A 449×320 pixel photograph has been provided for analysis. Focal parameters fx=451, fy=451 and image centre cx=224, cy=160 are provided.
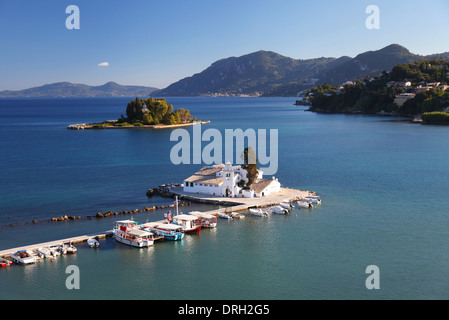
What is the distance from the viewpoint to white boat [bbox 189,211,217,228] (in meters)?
37.6

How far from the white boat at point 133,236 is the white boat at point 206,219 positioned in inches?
194

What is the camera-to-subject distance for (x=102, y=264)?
30.2 m

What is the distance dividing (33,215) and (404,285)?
105 ft

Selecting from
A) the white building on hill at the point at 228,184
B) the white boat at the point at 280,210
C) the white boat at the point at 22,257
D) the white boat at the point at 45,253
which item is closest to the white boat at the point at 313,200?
the white boat at the point at 280,210

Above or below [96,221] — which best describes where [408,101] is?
above

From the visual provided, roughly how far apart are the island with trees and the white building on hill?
11011 cm

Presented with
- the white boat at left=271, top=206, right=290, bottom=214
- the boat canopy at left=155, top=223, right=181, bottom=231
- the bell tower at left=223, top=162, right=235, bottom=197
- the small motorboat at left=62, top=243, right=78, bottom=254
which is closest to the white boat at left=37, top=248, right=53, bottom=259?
the small motorboat at left=62, top=243, right=78, bottom=254

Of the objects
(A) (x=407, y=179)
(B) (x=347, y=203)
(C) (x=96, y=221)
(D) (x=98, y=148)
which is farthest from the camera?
(D) (x=98, y=148)

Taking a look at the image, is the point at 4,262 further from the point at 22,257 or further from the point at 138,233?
the point at 138,233

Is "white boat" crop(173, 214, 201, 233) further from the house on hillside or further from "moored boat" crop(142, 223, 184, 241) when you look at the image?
the house on hillside

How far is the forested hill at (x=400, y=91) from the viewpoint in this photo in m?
155

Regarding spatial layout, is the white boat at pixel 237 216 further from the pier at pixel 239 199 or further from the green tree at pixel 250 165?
the green tree at pixel 250 165
